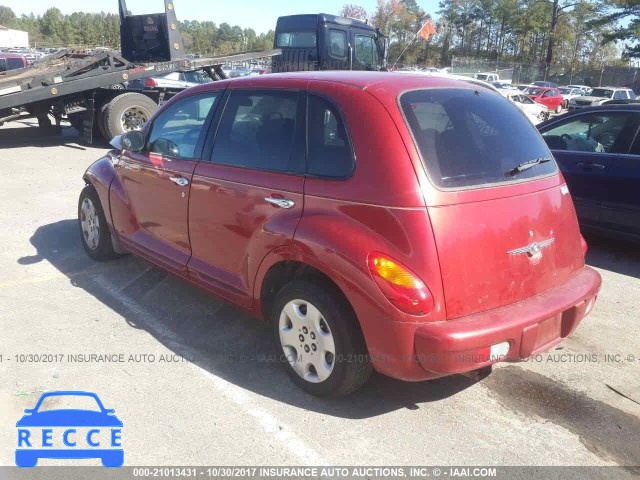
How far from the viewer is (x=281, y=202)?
3.24m

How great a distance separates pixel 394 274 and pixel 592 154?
160 inches

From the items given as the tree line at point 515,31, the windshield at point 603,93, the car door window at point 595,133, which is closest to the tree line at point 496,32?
the tree line at point 515,31

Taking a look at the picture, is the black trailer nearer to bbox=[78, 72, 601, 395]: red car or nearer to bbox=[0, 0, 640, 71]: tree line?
bbox=[78, 72, 601, 395]: red car

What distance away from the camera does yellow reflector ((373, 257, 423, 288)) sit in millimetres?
2709

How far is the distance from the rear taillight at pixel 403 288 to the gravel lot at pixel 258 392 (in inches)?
29.1

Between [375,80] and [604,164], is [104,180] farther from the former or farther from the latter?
[604,164]

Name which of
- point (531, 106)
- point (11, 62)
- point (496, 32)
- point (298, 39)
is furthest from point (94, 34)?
point (298, 39)

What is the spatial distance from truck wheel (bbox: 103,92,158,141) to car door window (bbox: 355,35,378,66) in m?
5.11

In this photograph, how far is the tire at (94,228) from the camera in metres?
5.16

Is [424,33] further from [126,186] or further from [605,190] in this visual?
[126,186]

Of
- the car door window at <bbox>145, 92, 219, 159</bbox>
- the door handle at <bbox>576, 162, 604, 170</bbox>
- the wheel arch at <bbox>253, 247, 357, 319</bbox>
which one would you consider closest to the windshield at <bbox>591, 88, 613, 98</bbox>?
the door handle at <bbox>576, 162, 604, 170</bbox>

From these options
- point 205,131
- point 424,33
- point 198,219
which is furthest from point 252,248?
point 424,33

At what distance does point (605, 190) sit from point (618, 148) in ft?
1.47

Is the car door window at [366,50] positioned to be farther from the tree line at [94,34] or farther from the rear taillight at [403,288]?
the tree line at [94,34]
